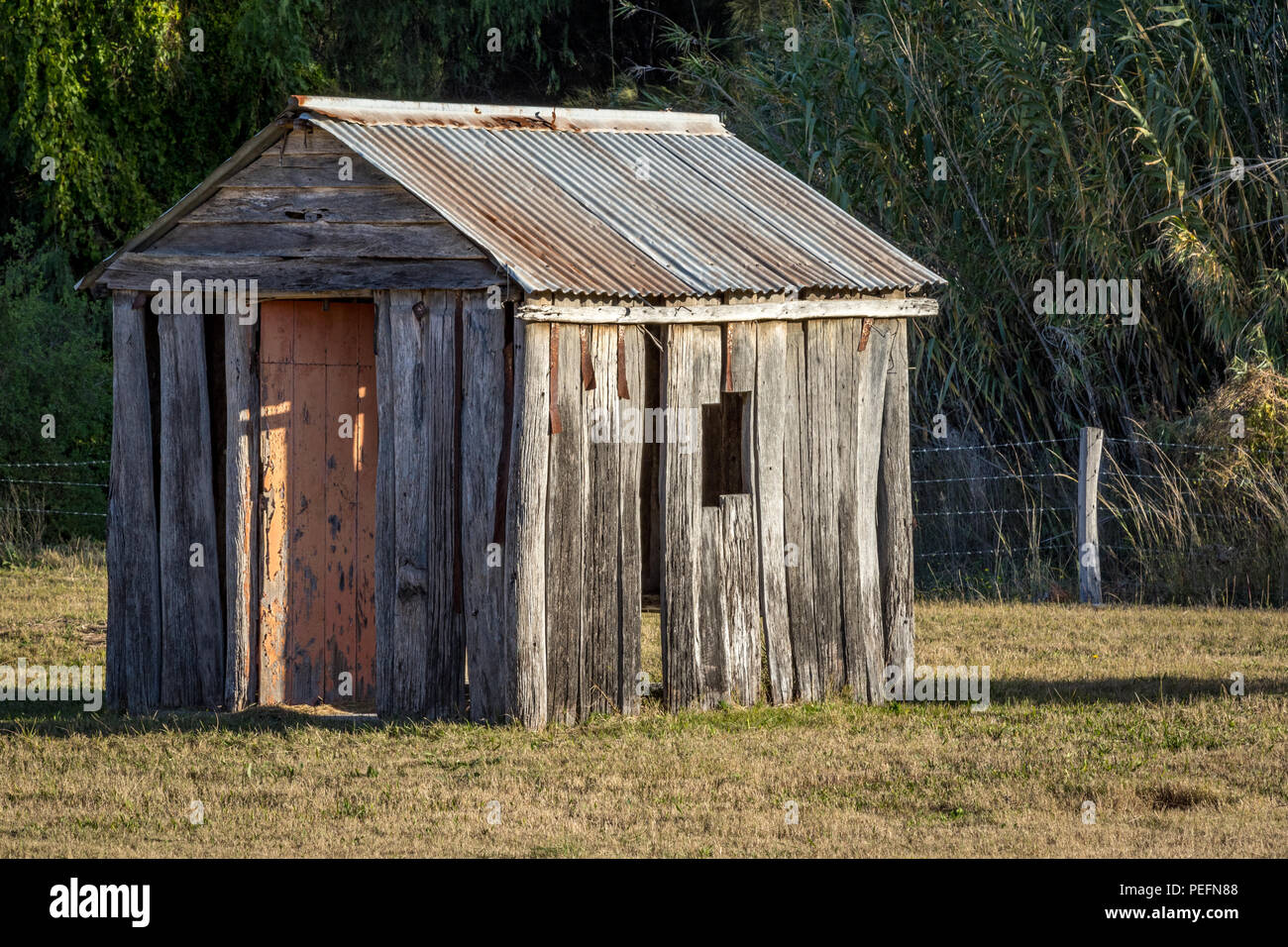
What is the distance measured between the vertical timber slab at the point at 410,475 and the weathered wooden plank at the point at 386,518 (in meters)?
0.02

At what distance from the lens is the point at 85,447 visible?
1953 centimetres

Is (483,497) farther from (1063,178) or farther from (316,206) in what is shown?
(1063,178)

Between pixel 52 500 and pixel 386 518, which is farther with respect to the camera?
pixel 52 500

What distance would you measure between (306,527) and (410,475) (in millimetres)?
1273

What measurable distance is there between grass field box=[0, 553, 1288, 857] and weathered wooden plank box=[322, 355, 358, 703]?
0.70 meters

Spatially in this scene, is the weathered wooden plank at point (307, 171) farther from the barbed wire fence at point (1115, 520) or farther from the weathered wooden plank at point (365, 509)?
the barbed wire fence at point (1115, 520)

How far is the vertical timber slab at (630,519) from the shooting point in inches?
390

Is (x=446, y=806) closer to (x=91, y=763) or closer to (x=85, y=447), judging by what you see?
(x=91, y=763)

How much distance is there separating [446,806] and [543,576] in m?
1.71

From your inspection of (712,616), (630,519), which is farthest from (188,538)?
(712,616)

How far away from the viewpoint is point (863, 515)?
10.9 metres

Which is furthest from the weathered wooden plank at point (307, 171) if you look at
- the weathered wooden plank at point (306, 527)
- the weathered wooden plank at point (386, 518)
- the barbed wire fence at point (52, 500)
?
the barbed wire fence at point (52, 500)

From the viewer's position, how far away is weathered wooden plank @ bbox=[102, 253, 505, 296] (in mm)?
9625

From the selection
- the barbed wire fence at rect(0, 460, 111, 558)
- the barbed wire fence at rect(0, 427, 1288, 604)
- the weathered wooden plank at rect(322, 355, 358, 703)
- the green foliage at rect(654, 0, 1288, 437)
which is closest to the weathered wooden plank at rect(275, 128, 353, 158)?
the weathered wooden plank at rect(322, 355, 358, 703)
